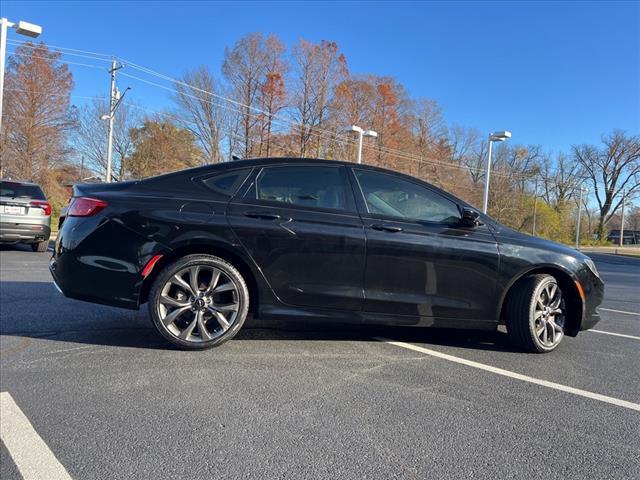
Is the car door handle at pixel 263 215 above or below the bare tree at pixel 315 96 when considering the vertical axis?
below

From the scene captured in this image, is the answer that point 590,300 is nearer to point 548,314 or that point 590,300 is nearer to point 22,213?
point 548,314

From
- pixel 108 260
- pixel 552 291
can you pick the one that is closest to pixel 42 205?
pixel 108 260

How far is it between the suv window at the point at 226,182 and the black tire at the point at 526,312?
249 cm

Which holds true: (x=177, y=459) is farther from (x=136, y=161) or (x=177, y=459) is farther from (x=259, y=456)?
(x=136, y=161)

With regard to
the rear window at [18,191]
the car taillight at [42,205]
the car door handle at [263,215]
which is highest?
the rear window at [18,191]

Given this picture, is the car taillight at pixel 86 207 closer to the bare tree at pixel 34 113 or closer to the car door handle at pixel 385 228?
the car door handle at pixel 385 228

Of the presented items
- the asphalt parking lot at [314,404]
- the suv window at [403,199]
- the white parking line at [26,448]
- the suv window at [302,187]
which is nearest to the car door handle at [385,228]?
the suv window at [403,199]

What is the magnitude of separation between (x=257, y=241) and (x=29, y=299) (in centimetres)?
346

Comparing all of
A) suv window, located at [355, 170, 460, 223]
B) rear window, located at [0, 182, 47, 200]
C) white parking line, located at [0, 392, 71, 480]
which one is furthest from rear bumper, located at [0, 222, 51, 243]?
suv window, located at [355, 170, 460, 223]

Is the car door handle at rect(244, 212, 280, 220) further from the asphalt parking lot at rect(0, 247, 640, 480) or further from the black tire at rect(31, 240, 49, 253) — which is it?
the black tire at rect(31, 240, 49, 253)

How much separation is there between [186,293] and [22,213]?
856 centimetres

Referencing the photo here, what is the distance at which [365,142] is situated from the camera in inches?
1507

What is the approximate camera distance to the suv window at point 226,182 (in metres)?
3.78

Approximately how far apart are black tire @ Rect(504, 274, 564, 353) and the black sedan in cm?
1
